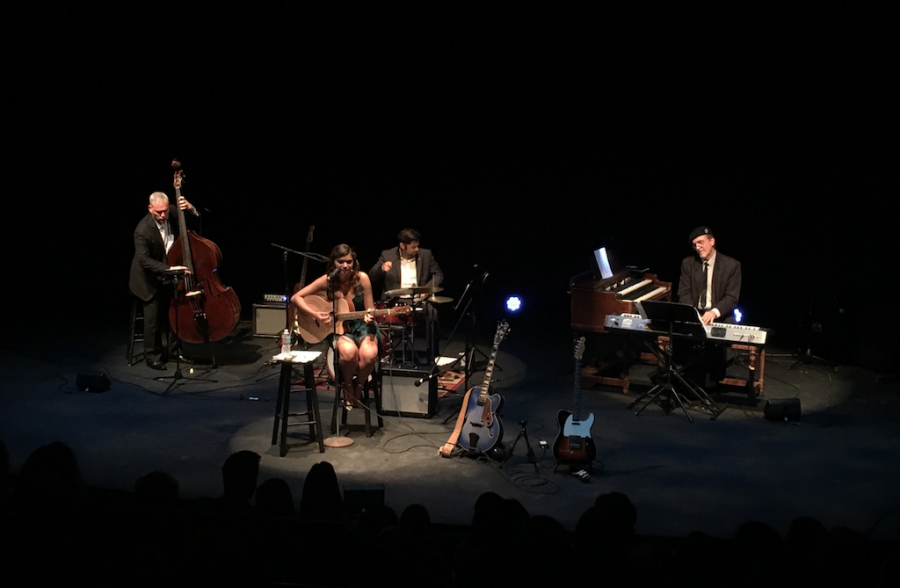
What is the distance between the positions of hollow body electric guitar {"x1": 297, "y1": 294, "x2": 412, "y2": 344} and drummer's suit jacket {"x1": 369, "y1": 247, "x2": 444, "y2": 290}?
115cm

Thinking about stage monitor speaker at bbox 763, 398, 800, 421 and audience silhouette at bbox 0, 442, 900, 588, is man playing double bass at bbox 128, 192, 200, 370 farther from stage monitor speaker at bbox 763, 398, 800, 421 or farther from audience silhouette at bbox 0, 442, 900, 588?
stage monitor speaker at bbox 763, 398, 800, 421

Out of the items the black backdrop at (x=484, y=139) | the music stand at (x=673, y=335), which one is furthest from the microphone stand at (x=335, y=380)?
the black backdrop at (x=484, y=139)

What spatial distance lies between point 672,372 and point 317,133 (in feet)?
17.8

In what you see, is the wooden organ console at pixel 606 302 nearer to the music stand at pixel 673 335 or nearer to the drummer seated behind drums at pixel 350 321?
the music stand at pixel 673 335

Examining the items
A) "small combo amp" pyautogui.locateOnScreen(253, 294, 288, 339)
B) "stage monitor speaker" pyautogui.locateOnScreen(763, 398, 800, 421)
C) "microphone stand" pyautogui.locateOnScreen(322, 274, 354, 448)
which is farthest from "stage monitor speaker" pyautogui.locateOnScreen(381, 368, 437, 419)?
"small combo amp" pyautogui.locateOnScreen(253, 294, 288, 339)

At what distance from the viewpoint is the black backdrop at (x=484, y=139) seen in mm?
9062

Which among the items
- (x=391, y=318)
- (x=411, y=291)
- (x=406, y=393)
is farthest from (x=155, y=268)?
(x=406, y=393)

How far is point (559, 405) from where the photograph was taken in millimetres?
7430

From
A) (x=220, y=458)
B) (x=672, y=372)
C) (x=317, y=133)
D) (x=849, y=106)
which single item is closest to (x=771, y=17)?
(x=849, y=106)

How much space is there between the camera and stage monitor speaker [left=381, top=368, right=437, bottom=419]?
22.9 ft

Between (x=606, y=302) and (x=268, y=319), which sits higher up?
(x=606, y=302)

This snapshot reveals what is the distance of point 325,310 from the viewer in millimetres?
7180

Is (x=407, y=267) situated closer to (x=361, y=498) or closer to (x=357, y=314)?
(x=357, y=314)

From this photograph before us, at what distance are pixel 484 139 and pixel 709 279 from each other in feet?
12.2
